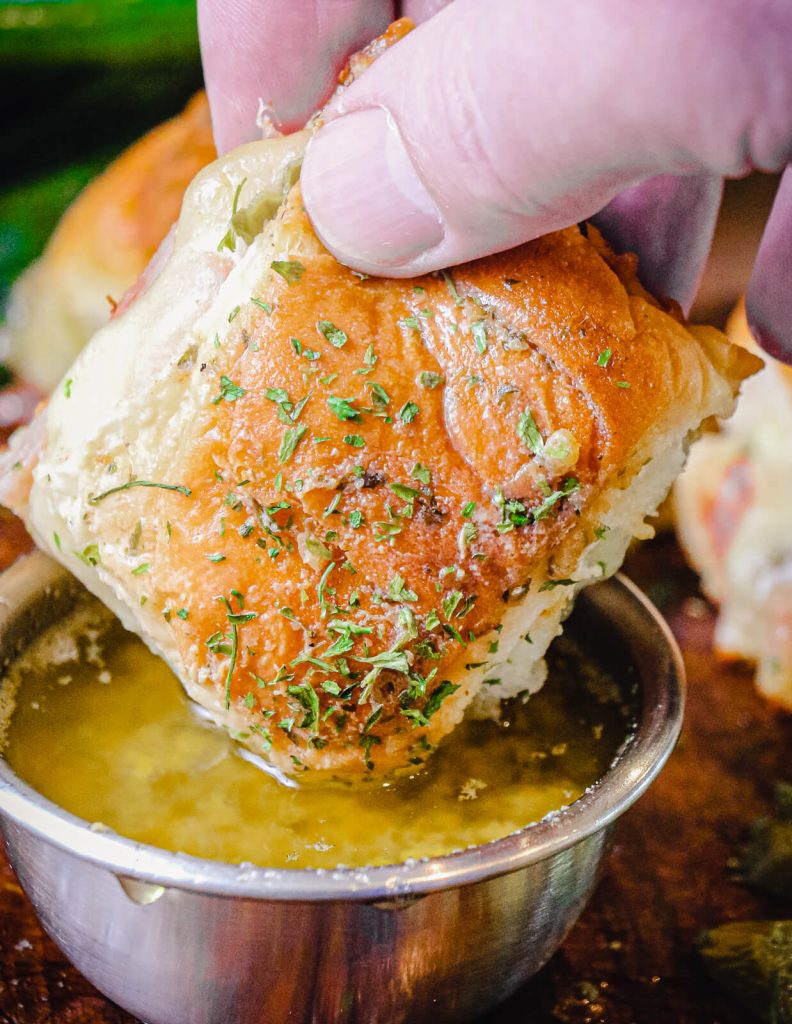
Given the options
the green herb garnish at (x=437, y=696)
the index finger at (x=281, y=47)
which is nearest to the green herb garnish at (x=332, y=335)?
the green herb garnish at (x=437, y=696)

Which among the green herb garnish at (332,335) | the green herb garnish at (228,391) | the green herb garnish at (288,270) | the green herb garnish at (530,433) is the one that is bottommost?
the green herb garnish at (530,433)

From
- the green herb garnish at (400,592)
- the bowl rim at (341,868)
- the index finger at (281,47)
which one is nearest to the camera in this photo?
the bowl rim at (341,868)

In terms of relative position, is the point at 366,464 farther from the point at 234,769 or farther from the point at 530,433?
the point at 234,769

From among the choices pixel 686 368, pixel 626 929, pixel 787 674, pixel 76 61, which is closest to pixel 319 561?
pixel 686 368

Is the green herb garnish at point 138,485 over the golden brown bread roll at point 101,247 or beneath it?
over

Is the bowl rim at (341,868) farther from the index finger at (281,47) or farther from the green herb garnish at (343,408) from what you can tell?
the index finger at (281,47)

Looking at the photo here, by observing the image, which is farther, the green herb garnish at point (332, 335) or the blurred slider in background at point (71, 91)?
the blurred slider in background at point (71, 91)

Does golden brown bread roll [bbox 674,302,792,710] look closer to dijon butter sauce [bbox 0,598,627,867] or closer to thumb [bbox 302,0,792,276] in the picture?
dijon butter sauce [bbox 0,598,627,867]
